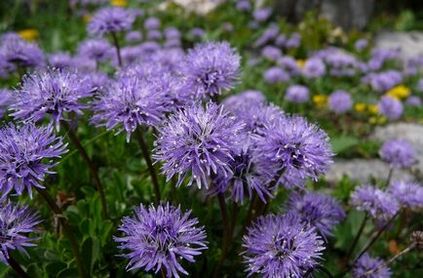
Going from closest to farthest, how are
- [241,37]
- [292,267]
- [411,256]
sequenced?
1. [292,267]
2. [411,256]
3. [241,37]

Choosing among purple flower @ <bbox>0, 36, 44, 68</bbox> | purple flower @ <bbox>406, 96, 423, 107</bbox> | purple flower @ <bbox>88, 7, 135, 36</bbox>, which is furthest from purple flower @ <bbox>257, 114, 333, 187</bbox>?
purple flower @ <bbox>406, 96, 423, 107</bbox>

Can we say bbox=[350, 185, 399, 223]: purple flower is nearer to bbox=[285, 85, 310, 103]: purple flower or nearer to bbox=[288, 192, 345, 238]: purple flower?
bbox=[288, 192, 345, 238]: purple flower

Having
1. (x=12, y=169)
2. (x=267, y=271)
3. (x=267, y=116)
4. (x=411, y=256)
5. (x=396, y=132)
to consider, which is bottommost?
(x=396, y=132)

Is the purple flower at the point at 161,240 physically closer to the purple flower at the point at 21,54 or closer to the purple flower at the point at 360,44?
the purple flower at the point at 21,54

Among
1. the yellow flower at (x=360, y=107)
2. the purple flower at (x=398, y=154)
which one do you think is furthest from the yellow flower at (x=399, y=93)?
the purple flower at (x=398, y=154)

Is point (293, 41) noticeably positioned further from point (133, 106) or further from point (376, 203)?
point (133, 106)

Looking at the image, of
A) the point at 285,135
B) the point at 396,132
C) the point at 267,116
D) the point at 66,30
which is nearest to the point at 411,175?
the point at 396,132

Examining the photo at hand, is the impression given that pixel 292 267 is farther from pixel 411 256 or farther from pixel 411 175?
pixel 411 175
